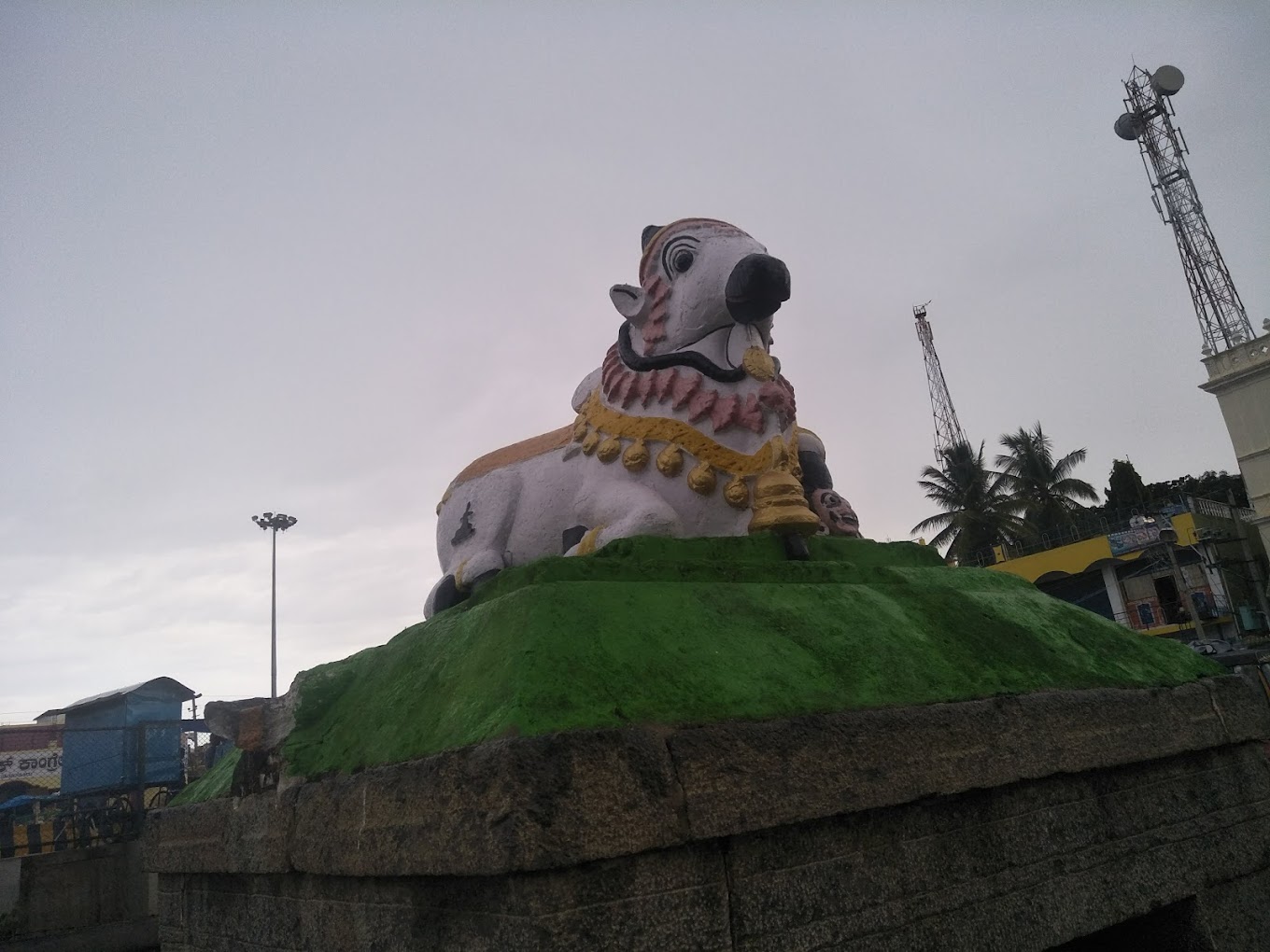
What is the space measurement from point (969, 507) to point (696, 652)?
2795 centimetres

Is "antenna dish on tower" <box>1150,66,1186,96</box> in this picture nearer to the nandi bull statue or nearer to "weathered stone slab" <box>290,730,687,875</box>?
the nandi bull statue

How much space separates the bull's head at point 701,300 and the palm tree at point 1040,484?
26.3 metres

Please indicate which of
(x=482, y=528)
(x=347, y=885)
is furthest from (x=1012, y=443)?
(x=347, y=885)

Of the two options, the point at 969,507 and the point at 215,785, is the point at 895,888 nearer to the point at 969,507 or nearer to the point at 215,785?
the point at 215,785

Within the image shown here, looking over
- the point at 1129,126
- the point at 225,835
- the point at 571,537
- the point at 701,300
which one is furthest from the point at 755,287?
the point at 1129,126

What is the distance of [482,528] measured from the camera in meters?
5.09

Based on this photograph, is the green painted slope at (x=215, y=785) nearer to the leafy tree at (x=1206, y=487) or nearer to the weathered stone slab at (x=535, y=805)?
the weathered stone slab at (x=535, y=805)

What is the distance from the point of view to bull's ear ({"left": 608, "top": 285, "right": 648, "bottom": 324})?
16.1 feet

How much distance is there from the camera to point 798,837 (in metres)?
2.52

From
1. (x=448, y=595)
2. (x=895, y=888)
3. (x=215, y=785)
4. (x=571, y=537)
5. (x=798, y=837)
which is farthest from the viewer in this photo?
(x=448, y=595)

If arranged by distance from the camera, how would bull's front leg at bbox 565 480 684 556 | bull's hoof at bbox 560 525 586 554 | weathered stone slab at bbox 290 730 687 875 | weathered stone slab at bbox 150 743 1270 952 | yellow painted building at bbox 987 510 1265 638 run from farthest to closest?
A: 1. yellow painted building at bbox 987 510 1265 638
2. bull's hoof at bbox 560 525 586 554
3. bull's front leg at bbox 565 480 684 556
4. weathered stone slab at bbox 150 743 1270 952
5. weathered stone slab at bbox 290 730 687 875

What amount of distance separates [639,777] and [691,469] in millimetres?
2301

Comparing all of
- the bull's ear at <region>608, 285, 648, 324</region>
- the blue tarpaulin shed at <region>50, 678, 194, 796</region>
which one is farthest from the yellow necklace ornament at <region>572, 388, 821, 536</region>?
the blue tarpaulin shed at <region>50, 678, 194, 796</region>

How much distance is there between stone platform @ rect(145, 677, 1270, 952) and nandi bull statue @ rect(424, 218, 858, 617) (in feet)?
4.45
